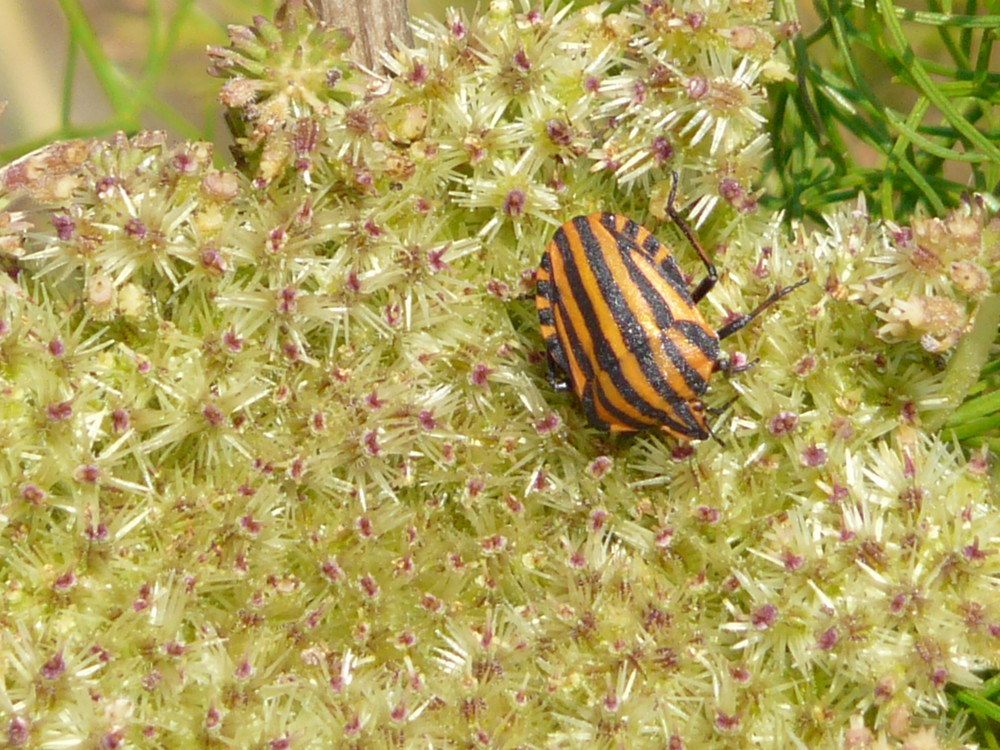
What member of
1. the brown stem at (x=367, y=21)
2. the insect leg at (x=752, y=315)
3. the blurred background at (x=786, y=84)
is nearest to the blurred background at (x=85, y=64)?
the blurred background at (x=786, y=84)

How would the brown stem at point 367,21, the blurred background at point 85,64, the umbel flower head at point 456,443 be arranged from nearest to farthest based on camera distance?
the umbel flower head at point 456,443
the brown stem at point 367,21
the blurred background at point 85,64

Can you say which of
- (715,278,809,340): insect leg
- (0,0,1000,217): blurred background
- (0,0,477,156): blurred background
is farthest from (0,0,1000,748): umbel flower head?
(0,0,477,156): blurred background

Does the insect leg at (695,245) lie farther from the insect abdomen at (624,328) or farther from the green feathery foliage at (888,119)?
the green feathery foliage at (888,119)

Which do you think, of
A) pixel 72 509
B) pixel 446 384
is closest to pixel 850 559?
pixel 446 384

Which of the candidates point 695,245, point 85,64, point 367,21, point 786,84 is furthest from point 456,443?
point 85,64

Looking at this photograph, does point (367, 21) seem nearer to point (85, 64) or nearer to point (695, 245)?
point (695, 245)

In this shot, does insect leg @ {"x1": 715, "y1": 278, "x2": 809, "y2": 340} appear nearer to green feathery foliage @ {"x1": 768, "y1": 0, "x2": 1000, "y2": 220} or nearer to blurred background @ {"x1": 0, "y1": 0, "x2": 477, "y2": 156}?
green feathery foliage @ {"x1": 768, "y1": 0, "x2": 1000, "y2": 220}

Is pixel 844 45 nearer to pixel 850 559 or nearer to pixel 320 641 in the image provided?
pixel 850 559
